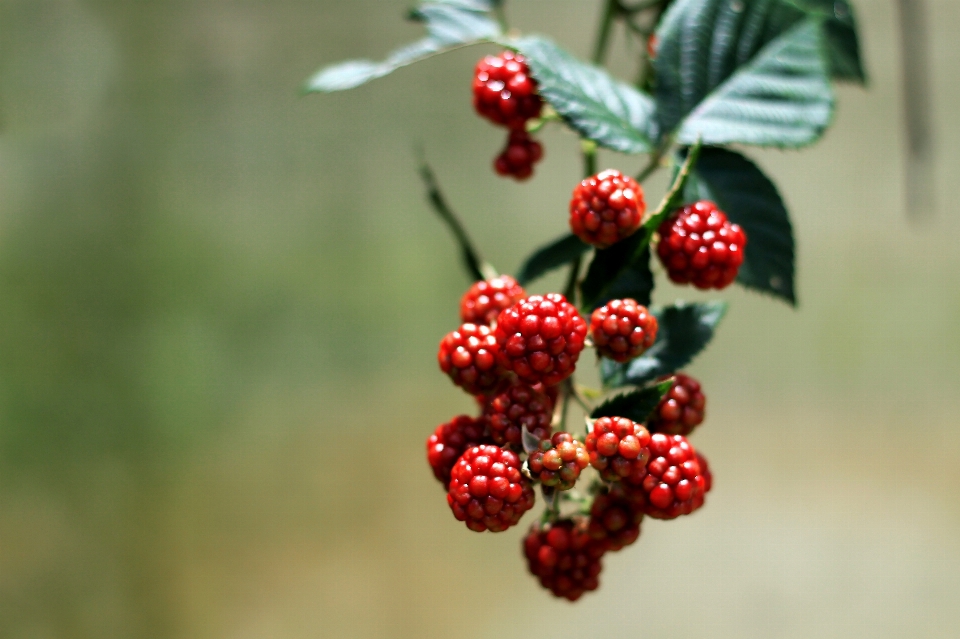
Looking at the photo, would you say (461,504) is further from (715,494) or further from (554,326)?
(715,494)

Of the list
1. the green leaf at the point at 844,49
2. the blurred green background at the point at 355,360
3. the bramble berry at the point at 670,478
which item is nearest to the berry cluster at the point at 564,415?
the bramble berry at the point at 670,478

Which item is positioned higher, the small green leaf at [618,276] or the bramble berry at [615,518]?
the small green leaf at [618,276]

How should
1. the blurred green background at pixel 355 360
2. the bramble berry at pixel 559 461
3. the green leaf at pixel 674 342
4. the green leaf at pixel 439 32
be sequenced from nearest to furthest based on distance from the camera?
1. the bramble berry at pixel 559 461
2. the green leaf at pixel 674 342
3. the green leaf at pixel 439 32
4. the blurred green background at pixel 355 360

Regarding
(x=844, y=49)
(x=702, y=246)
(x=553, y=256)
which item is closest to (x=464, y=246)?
(x=553, y=256)

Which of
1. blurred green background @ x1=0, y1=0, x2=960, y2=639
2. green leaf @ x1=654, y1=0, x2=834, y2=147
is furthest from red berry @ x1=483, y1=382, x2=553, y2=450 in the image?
blurred green background @ x1=0, y1=0, x2=960, y2=639

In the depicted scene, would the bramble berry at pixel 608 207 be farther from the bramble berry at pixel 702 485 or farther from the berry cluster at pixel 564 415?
the bramble berry at pixel 702 485

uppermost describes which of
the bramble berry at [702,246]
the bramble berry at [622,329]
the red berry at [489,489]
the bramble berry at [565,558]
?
the bramble berry at [702,246]

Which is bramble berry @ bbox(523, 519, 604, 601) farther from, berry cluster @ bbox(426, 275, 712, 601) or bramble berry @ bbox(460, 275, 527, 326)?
bramble berry @ bbox(460, 275, 527, 326)
